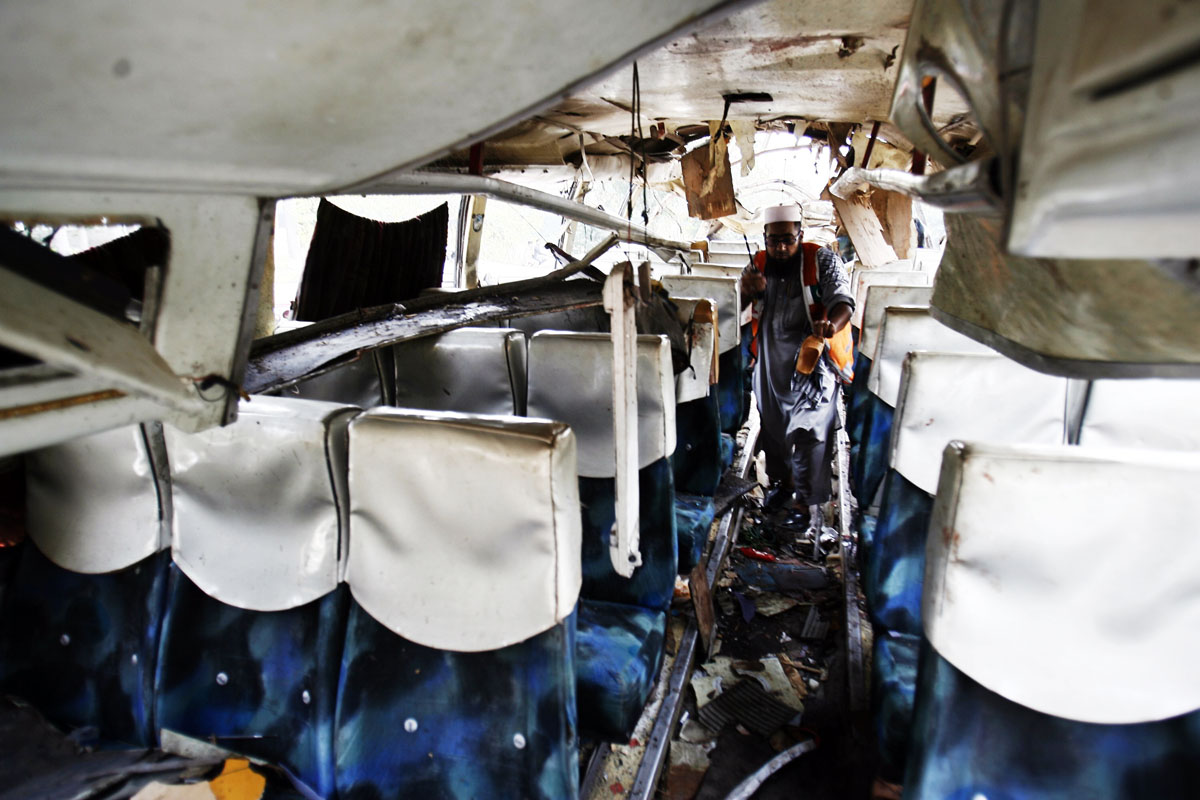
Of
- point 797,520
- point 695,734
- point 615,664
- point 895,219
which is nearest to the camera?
point 615,664

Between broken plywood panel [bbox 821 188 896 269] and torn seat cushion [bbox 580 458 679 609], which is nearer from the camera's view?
torn seat cushion [bbox 580 458 679 609]

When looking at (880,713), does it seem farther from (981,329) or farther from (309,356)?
(309,356)

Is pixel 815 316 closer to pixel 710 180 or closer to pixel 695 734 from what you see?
pixel 710 180

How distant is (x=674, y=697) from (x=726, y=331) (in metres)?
2.10

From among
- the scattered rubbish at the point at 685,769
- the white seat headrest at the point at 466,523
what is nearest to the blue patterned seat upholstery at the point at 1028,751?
the white seat headrest at the point at 466,523

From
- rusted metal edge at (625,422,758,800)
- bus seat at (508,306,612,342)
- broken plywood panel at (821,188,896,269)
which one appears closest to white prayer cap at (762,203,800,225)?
broken plywood panel at (821,188,896,269)

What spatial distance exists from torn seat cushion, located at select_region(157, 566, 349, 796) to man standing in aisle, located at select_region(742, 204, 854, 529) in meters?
2.96

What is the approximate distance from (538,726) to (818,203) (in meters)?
8.94

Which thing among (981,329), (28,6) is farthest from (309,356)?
(981,329)

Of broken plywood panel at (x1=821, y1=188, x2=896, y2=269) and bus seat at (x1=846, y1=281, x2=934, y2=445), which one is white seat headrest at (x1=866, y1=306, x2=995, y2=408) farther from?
broken plywood panel at (x1=821, y1=188, x2=896, y2=269)

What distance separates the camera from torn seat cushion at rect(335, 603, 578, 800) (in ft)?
4.21

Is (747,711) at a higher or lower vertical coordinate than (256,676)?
lower

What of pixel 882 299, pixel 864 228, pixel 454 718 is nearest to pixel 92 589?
pixel 454 718

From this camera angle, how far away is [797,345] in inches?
150
